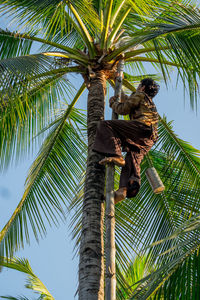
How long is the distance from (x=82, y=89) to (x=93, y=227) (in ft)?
9.71

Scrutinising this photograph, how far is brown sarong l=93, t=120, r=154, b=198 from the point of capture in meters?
5.04

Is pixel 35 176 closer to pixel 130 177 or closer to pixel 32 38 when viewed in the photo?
pixel 32 38

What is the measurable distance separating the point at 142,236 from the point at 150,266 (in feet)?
1.74

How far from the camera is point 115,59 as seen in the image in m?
6.29

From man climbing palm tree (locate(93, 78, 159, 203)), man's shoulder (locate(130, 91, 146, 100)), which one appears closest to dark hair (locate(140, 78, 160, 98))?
man climbing palm tree (locate(93, 78, 159, 203))

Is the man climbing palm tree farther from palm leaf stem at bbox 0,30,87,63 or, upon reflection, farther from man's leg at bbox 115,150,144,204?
palm leaf stem at bbox 0,30,87,63

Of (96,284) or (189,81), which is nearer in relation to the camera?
(96,284)

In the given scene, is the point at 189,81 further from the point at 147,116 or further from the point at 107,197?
the point at 107,197

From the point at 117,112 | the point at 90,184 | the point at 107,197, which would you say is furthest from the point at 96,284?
the point at 117,112

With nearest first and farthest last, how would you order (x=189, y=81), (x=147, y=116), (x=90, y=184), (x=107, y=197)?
(x=107, y=197)
(x=90, y=184)
(x=147, y=116)
(x=189, y=81)

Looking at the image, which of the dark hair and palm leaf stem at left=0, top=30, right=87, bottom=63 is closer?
the dark hair

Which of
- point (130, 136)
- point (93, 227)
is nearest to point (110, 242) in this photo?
point (93, 227)

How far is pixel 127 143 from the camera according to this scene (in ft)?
17.4

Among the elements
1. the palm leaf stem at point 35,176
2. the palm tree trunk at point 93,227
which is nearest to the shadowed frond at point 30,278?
the palm leaf stem at point 35,176
